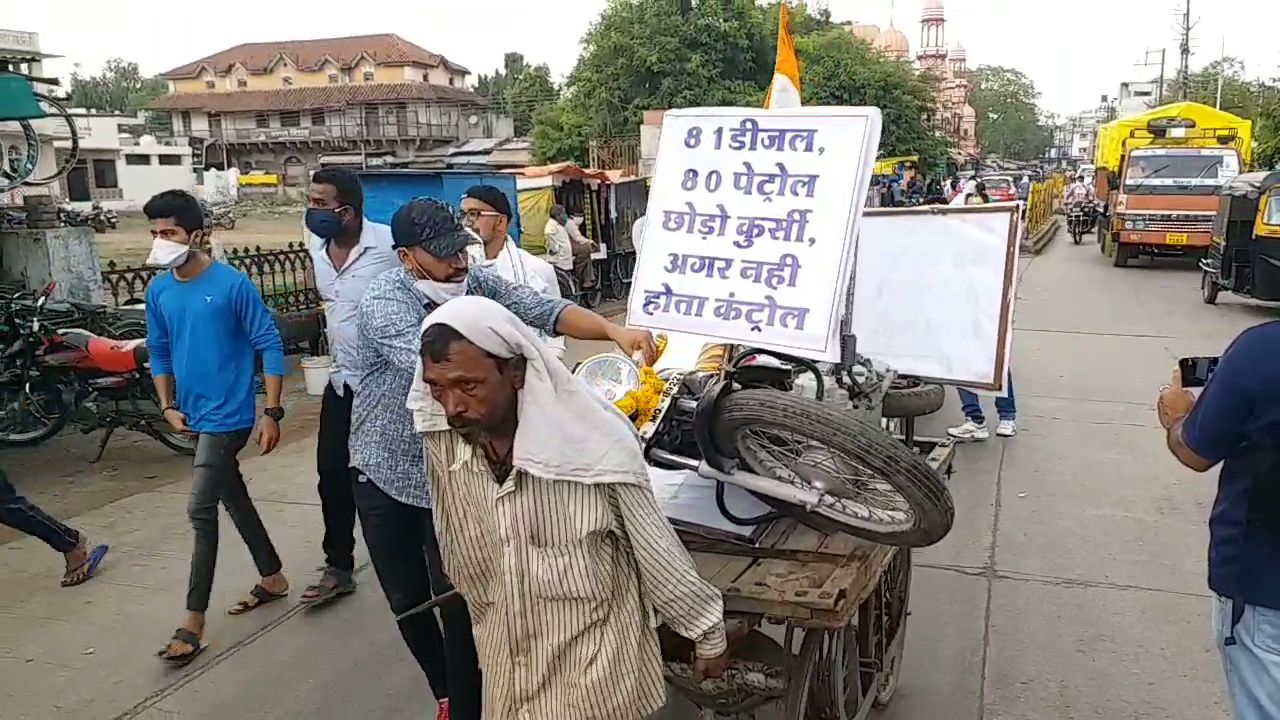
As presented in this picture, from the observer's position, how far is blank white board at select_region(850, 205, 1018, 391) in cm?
406

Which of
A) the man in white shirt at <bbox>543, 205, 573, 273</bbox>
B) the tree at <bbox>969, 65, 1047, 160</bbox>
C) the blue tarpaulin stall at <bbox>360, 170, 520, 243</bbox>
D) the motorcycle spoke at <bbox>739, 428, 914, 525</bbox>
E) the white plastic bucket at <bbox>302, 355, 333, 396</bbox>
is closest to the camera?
the motorcycle spoke at <bbox>739, 428, 914, 525</bbox>

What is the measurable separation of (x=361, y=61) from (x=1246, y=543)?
67.2 metres

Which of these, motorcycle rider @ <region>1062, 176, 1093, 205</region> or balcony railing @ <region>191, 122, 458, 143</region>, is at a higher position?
balcony railing @ <region>191, 122, 458, 143</region>

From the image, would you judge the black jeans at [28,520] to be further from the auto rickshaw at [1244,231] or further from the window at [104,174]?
the window at [104,174]

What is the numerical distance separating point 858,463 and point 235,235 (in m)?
28.3

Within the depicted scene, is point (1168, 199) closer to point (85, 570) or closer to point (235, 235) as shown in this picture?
point (85, 570)

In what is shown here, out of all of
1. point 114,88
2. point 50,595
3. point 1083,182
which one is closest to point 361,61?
point 114,88

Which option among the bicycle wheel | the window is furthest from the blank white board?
the window

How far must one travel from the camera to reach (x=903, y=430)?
4.82 metres

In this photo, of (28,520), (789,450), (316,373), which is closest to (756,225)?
(789,450)

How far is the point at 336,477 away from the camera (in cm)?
432

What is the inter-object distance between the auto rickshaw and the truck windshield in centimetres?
430

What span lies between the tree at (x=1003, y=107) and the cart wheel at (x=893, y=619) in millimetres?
89176

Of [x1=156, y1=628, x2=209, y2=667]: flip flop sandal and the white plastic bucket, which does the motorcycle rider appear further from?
[x1=156, y1=628, x2=209, y2=667]: flip flop sandal
